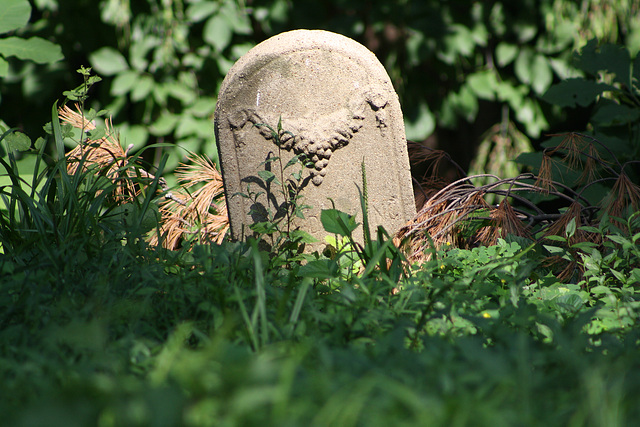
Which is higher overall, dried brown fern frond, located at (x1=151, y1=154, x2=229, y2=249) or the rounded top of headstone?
the rounded top of headstone

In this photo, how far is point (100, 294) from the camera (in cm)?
124

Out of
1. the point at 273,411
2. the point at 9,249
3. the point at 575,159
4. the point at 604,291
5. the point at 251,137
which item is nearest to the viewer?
the point at 273,411

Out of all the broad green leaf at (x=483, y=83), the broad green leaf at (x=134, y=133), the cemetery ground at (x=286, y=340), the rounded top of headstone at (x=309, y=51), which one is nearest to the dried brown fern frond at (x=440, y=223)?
the cemetery ground at (x=286, y=340)

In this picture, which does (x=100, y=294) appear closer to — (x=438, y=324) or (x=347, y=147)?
(x=438, y=324)

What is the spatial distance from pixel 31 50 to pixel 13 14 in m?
0.18

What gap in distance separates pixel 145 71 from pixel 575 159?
2558mm

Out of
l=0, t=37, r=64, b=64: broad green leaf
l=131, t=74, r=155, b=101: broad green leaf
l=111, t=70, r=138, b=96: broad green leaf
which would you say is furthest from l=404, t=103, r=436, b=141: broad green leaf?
l=0, t=37, r=64, b=64: broad green leaf

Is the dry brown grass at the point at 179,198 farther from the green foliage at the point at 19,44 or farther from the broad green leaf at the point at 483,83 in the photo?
the broad green leaf at the point at 483,83

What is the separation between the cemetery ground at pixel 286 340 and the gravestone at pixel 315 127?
286 mm

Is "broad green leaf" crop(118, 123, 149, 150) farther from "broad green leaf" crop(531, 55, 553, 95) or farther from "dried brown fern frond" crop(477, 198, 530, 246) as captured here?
"broad green leaf" crop(531, 55, 553, 95)

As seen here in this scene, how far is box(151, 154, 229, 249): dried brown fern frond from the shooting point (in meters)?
2.48

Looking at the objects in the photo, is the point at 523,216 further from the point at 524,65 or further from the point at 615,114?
the point at 524,65

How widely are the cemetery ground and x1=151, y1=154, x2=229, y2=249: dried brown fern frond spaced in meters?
0.54

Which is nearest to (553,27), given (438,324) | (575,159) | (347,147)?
(575,159)
